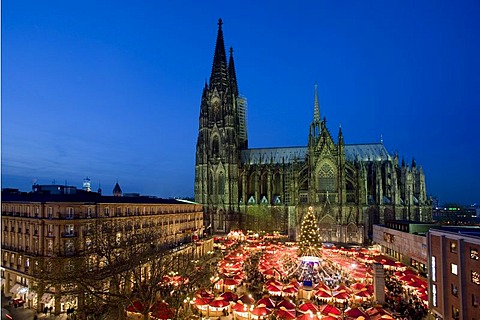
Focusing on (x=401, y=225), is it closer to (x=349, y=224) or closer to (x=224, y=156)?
(x=349, y=224)

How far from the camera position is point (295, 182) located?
9581 cm

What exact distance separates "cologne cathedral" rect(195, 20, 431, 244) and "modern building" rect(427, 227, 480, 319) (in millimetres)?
53455

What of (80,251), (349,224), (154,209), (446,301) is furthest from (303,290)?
(349,224)

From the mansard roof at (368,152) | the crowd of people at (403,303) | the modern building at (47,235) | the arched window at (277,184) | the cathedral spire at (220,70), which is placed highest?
the cathedral spire at (220,70)

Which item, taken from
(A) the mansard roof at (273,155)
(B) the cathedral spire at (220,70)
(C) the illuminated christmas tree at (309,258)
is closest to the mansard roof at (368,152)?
(A) the mansard roof at (273,155)

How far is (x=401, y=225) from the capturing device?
2574 inches

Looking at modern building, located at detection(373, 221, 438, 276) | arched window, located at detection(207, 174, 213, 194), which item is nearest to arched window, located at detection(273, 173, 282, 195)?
arched window, located at detection(207, 174, 213, 194)

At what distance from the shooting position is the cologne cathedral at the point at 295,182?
90.4 metres

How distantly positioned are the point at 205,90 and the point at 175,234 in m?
53.1

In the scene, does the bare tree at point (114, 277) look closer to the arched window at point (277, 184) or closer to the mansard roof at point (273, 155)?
the arched window at point (277, 184)

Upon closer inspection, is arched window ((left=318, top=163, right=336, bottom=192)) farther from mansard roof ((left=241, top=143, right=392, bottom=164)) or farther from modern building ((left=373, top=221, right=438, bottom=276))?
modern building ((left=373, top=221, right=438, bottom=276))

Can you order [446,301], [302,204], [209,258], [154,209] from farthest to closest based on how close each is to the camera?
1. [302,204]
2. [209,258]
3. [154,209]
4. [446,301]

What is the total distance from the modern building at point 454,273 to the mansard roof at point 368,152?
66890 millimetres

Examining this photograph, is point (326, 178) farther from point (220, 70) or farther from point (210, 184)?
point (220, 70)
